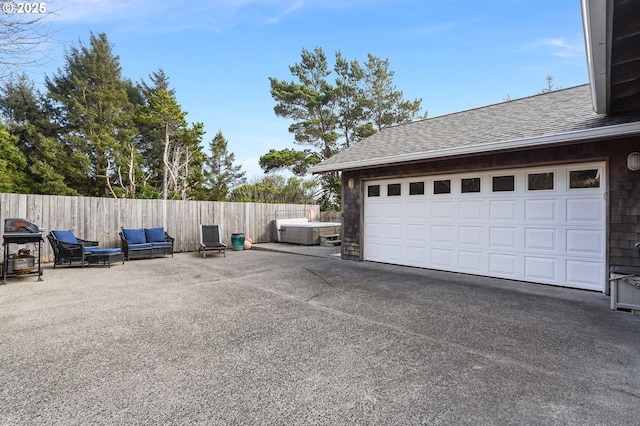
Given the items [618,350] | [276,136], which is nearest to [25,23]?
[618,350]

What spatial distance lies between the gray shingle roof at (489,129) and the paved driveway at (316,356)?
2.44 meters

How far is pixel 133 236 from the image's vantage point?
853 centimetres

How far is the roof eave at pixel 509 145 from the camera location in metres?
4.35

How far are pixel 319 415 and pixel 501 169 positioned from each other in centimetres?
549

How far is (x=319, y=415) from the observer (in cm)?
189

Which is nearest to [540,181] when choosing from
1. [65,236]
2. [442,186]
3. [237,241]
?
[442,186]

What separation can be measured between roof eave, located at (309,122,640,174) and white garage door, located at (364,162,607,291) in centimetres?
65

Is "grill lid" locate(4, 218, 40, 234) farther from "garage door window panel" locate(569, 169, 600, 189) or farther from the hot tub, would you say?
"garage door window panel" locate(569, 169, 600, 189)

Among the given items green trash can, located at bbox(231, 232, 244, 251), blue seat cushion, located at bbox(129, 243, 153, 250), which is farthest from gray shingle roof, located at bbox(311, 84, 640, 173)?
blue seat cushion, located at bbox(129, 243, 153, 250)

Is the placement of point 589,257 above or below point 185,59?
below

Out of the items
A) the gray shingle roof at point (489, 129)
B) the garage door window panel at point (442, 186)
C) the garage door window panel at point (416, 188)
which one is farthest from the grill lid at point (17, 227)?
the garage door window panel at point (442, 186)

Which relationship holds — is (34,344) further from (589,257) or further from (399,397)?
(589,257)

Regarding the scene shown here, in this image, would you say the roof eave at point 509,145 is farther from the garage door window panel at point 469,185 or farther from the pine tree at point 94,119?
the pine tree at point 94,119

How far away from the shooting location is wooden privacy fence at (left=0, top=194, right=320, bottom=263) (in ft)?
24.8
